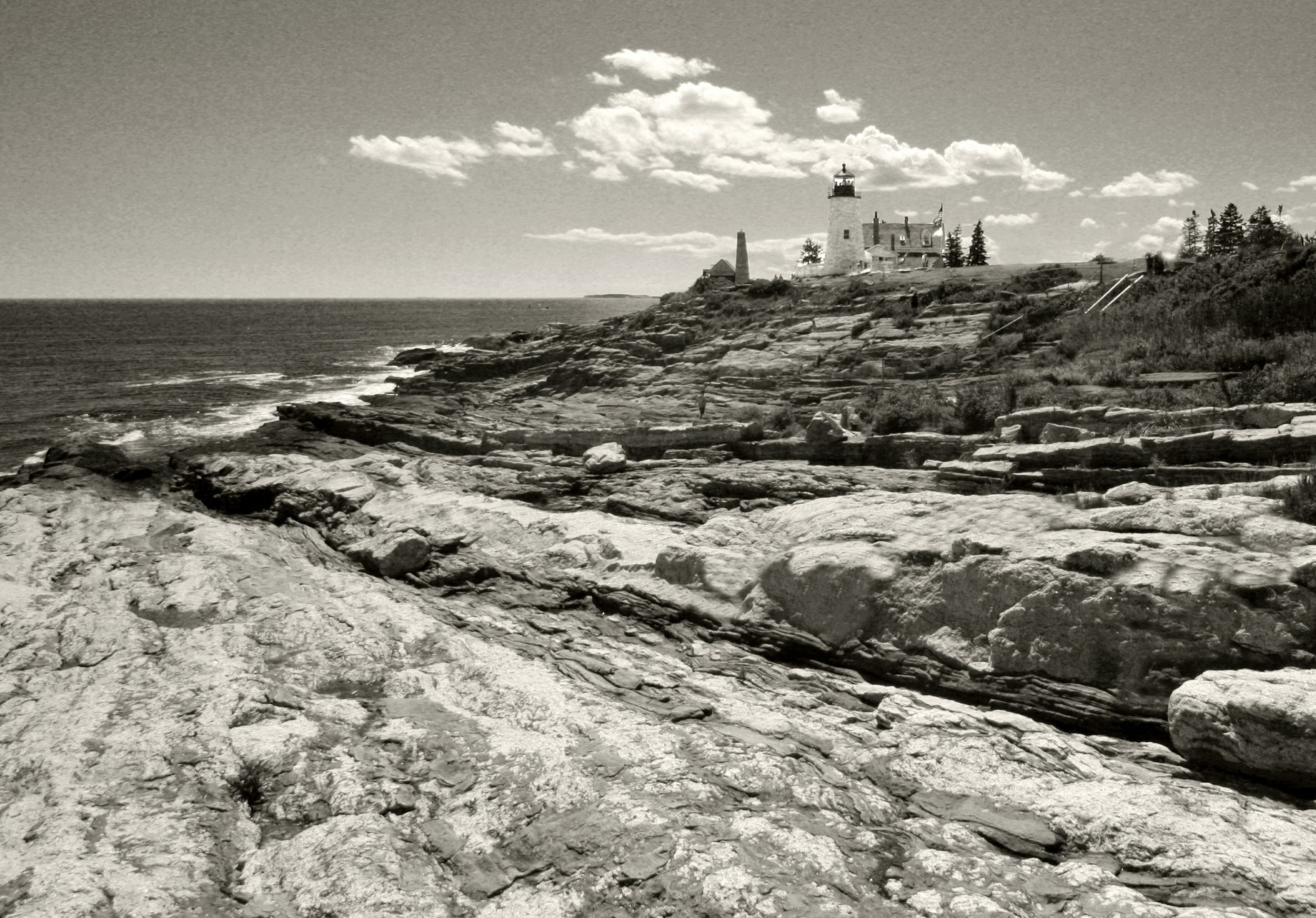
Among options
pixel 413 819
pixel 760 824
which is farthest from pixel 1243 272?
pixel 413 819

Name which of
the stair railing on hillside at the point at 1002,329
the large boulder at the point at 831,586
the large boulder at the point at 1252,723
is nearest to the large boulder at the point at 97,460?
the large boulder at the point at 831,586

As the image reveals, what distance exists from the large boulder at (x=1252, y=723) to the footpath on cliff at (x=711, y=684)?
3 centimetres

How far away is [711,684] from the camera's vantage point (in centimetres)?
1020

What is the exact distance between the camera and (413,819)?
7859 millimetres

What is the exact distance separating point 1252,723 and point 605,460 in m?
12.9

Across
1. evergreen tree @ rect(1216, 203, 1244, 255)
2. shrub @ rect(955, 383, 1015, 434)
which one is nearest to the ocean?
shrub @ rect(955, 383, 1015, 434)

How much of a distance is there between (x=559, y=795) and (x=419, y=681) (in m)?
3.38

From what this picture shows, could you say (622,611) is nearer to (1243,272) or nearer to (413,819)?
(413,819)

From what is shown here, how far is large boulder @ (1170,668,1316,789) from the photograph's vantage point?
7.36 m

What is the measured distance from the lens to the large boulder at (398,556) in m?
14.5

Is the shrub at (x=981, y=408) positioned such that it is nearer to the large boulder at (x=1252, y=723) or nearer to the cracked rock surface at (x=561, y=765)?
the cracked rock surface at (x=561, y=765)

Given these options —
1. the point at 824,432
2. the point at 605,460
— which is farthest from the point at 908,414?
the point at 605,460

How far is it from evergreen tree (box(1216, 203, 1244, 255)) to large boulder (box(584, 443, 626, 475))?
61701mm

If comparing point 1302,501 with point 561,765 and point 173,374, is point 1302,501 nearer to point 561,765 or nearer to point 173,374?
point 561,765
